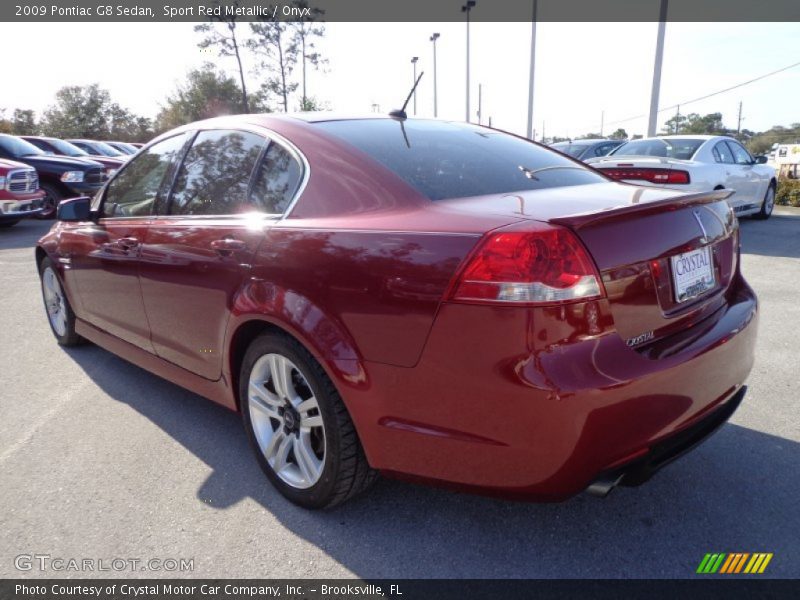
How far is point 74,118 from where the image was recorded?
51625 mm

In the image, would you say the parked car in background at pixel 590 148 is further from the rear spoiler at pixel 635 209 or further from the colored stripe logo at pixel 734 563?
the colored stripe logo at pixel 734 563

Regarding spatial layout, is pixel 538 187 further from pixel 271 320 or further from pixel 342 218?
pixel 271 320

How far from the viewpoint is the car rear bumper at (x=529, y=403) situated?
1785 mm

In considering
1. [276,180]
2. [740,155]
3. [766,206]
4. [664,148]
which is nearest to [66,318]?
[276,180]

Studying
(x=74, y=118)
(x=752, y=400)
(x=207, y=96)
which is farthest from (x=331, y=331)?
(x=74, y=118)

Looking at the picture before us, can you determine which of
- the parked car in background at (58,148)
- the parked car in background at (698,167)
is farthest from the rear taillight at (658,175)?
the parked car in background at (58,148)

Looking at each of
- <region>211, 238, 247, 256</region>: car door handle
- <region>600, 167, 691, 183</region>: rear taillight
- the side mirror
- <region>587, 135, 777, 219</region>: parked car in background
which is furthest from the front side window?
<region>211, 238, 247, 256</region>: car door handle

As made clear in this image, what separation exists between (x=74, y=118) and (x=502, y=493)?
5920 cm

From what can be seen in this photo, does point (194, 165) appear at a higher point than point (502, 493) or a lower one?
higher

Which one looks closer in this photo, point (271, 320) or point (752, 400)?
point (271, 320)

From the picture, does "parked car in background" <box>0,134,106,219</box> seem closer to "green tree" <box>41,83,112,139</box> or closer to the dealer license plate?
the dealer license plate

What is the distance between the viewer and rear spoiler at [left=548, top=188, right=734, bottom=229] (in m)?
1.89

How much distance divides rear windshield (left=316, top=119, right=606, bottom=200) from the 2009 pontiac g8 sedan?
15 mm

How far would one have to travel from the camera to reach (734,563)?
2154 millimetres
